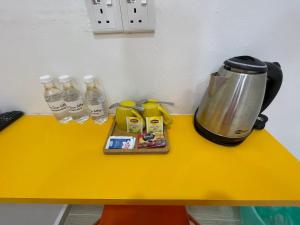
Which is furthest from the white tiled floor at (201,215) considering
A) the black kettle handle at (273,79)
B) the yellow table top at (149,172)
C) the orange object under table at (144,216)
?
the black kettle handle at (273,79)

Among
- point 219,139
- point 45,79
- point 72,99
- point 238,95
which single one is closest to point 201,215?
point 219,139

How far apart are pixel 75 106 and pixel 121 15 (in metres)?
0.36

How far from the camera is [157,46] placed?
57 centimetres

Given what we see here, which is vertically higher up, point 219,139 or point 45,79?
point 45,79

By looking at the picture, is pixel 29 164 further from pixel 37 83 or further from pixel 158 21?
pixel 158 21

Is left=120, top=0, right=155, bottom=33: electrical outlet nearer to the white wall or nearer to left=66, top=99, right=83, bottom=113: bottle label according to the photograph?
the white wall

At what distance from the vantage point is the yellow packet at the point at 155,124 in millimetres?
578

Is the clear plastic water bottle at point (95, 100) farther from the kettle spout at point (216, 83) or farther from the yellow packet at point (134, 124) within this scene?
the kettle spout at point (216, 83)

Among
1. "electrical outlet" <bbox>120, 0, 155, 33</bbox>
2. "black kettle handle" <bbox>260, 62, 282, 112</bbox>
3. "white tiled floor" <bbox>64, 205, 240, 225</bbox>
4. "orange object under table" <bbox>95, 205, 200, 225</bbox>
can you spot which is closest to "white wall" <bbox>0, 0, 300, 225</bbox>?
"electrical outlet" <bbox>120, 0, 155, 33</bbox>

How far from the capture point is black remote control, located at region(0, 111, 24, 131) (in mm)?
653

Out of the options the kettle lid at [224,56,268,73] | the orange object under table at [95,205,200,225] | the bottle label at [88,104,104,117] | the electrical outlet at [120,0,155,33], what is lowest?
the orange object under table at [95,205,200,225]

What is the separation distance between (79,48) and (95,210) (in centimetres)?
103

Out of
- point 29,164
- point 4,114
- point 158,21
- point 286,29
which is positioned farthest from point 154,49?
point 4,114

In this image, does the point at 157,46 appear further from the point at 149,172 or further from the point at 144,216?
the point at 144,216
